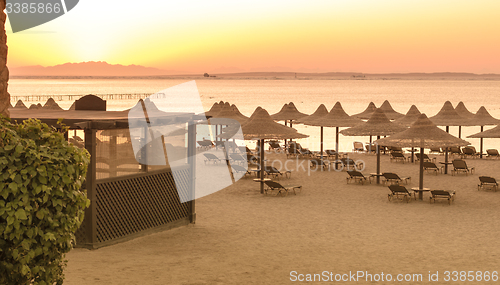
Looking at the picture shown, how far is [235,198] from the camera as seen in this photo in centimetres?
1467

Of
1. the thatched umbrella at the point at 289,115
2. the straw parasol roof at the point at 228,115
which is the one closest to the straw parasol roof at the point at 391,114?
the thatched umbrella at the point at 289,115

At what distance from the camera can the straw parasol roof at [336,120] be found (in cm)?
2086

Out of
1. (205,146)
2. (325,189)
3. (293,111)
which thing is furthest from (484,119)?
(205,146)

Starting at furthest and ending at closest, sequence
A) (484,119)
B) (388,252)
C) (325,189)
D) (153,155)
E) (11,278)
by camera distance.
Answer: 1. (484,119)
2. (325,189)
3. (153,155)
4. (388,252)
5. (11,278)

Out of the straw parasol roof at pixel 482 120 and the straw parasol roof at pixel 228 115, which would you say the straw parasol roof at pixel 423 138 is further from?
the straw parasol roof at pixel 228 115

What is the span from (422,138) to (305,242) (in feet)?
20.2

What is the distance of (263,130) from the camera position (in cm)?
1585

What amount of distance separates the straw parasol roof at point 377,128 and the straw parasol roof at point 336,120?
2152 mm

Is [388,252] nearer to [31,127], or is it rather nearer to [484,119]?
[31,127]

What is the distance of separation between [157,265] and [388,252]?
13.0 feet

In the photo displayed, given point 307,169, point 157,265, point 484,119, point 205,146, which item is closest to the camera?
point 157,265

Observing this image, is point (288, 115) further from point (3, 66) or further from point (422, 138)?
point (3, 66)

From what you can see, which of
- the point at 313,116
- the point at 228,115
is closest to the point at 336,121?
the point at 313,116

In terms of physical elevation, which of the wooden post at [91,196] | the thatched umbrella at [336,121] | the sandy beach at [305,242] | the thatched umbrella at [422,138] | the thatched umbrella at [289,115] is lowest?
the sandy beach at [305,242]
